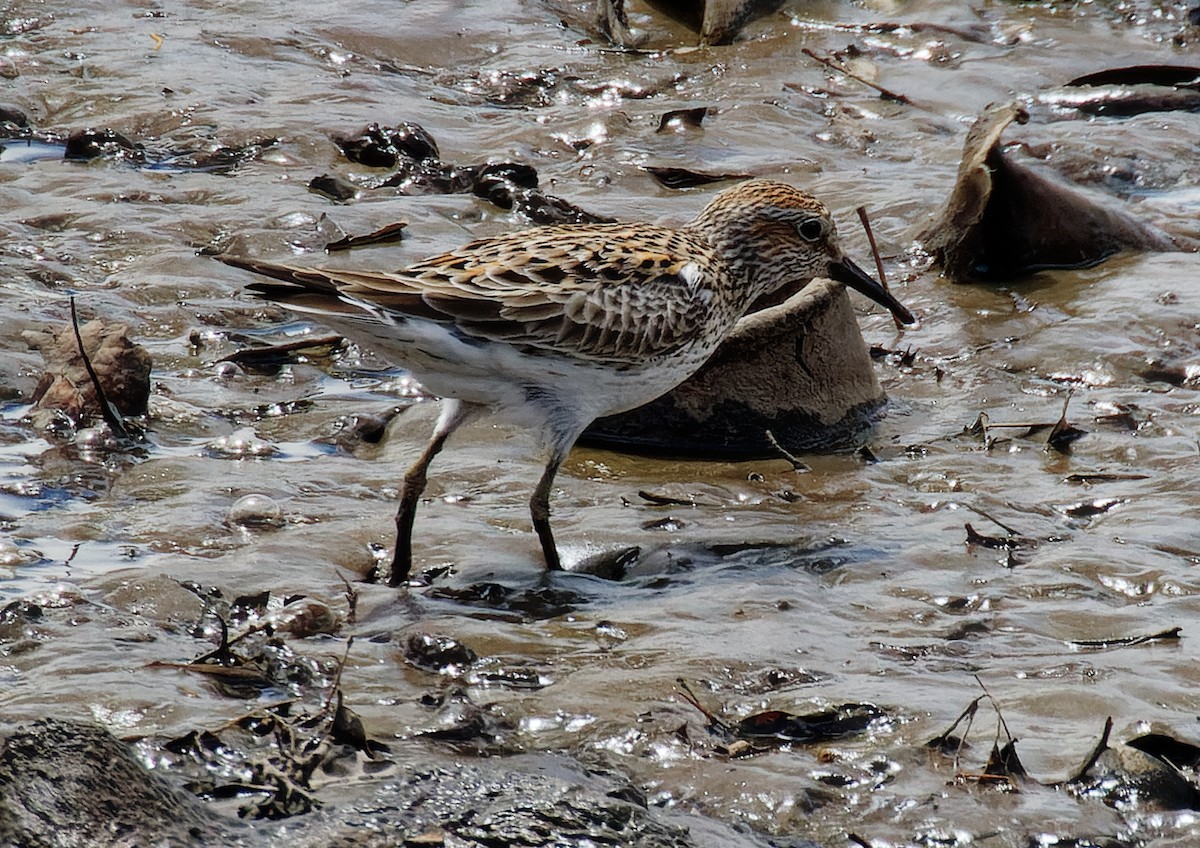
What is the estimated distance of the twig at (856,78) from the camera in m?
12.4

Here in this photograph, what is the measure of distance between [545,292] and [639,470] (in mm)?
1331

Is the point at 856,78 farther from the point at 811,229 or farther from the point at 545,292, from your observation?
the point at 545,292

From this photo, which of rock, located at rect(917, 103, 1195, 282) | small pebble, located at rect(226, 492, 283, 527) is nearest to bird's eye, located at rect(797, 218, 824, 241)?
rock, located at rect(917, 103, 1195, 282)

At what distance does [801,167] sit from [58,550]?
21.6ft

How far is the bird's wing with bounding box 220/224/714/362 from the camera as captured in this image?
613 centimetres

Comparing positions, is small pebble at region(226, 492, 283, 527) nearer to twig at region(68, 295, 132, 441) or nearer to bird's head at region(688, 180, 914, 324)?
twig at region(68, 295, 132, 441)

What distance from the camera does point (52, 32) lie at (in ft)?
42.0

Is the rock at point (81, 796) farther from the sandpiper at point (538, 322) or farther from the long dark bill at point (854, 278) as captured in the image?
the long dark bill at point (854, 278)

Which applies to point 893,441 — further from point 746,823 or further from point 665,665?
point 746,823

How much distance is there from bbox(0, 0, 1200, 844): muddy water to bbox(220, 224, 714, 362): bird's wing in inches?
33.9

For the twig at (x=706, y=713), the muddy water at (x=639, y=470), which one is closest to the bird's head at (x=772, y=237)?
the muddy water at (x=639, y=470)

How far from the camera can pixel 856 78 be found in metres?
12.6

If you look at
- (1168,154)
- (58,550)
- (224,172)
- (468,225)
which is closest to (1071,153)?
(1168,154)

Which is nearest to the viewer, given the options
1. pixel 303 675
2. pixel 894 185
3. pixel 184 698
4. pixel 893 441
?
pixel 184 698
